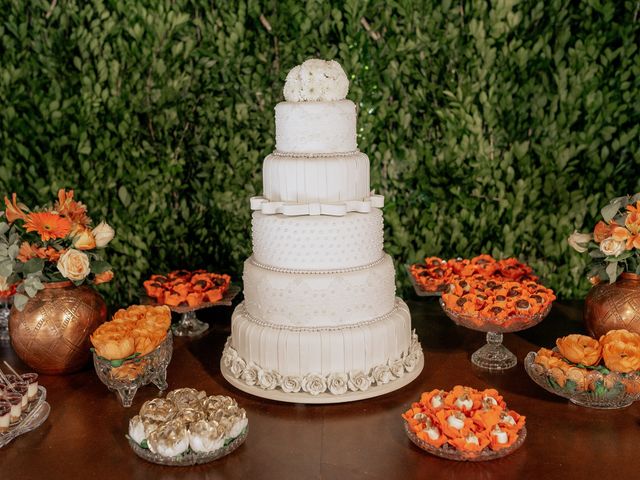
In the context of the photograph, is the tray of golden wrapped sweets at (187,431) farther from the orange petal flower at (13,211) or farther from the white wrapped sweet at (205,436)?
the orange petal flower at (13,211)

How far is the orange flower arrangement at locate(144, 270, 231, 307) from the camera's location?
3.28 m

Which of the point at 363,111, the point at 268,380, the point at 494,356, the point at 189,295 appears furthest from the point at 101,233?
the point at 494,356

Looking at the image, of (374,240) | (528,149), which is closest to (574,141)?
(528,149)

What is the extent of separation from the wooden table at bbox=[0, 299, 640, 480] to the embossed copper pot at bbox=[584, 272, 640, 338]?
14.5 inches

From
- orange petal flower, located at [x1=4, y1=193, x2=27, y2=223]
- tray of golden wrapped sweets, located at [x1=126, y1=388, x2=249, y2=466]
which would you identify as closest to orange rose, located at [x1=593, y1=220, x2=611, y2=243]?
tray of golden wrapped sweets, located at [x1=126, y1=388, x2=249, y2=466]

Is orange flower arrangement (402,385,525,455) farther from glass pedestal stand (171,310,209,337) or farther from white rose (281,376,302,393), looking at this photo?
glass pedestal stand (171,310,209,337)

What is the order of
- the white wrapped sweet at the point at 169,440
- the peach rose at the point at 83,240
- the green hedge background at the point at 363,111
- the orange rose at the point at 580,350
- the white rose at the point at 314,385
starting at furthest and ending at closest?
1. the green hedge background at the point at 363,111
2. the peach rose at the point at 83,240
3. the white rose at the point at 314,385
4. the orange rose at the point at 580,350
5. the white wrapped sweet at the point at 169,440

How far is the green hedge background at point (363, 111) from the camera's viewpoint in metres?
3.74

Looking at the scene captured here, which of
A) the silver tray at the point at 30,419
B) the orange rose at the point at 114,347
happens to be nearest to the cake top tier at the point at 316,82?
the orange rose at the point at 114,347

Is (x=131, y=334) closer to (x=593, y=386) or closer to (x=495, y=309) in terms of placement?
(x=495, y=309)

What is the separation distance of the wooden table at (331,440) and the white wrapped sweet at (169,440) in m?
0.07

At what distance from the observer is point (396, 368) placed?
2.77 meters

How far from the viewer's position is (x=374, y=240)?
2781 millimetres

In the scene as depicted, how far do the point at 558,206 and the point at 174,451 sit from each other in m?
2.61
